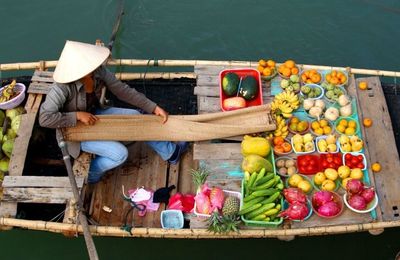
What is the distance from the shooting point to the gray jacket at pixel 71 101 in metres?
4.29

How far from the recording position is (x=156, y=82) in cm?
588

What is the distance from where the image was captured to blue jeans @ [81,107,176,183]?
4754 mm

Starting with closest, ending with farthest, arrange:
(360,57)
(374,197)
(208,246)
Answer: (374,197) < (208,246) < (360,57)

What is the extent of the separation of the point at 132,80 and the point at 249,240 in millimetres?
2528

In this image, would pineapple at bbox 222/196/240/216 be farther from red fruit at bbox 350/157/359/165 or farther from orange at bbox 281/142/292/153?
red fruit at bbox 350/157/359/165

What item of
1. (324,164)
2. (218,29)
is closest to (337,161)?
(324,164)

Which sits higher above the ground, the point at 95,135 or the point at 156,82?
the point at 156,82

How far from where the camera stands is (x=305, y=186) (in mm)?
4496

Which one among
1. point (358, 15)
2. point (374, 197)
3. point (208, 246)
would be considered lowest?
point (208, 246)

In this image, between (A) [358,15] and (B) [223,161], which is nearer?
(B) [223,161]

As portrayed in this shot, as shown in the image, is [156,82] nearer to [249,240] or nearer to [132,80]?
[132,80]

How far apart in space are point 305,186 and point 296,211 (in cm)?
32

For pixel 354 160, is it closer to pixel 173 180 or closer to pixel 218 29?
pixel 173 180

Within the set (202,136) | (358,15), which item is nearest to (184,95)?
(202,136)
